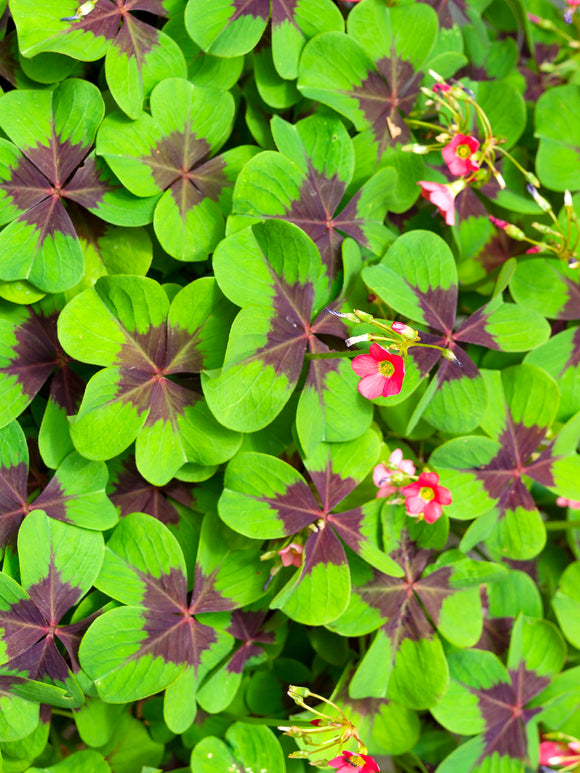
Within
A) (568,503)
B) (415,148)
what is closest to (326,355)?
(415,148)

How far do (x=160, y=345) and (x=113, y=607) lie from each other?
38 cm

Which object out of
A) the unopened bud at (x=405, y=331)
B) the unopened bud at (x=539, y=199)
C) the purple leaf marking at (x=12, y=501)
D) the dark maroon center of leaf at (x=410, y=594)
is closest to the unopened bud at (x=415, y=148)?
the unopened bud at (x=539, y=199)

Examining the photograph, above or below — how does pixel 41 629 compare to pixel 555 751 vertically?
above

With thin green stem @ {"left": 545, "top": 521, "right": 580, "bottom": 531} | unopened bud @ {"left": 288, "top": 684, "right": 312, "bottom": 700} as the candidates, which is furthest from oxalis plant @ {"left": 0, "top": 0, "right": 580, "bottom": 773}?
thin green stem @ {"left": 545, "top": 521, "right": 580, "bottom": 531}

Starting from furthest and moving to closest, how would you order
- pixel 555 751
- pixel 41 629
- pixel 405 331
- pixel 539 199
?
1. pixel 555 751
2. pixel 539 199
3. pixel 41 629
4. pixel 405 331

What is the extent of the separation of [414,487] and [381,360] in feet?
0.71

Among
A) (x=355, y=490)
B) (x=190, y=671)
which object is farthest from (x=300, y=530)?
(x=190, y=671)

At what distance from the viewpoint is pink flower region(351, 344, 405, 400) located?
85cm

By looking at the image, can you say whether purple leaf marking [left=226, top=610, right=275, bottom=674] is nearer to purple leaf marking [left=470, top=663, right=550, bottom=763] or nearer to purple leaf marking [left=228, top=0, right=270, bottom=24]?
purple leaf marking [left=470, top=663, right=550, bottom=763]

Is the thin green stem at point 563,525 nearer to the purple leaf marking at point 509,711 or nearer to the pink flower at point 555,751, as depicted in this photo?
the purple leaf marking at point 509,711

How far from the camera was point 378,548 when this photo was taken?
41.7 inches

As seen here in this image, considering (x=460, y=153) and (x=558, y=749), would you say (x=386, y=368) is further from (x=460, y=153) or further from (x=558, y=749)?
(x=558, y=749)

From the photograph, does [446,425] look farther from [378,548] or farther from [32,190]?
[32,190]

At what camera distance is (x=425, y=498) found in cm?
99
